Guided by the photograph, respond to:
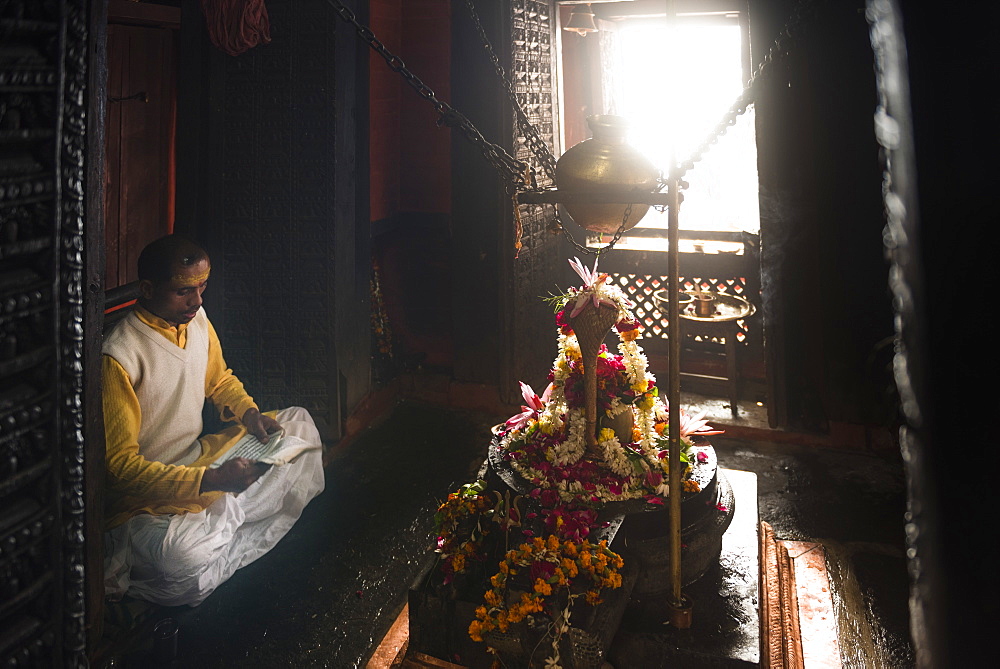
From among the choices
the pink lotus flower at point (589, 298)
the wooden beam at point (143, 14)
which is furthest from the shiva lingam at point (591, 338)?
the wooden beam at point (143, 14)

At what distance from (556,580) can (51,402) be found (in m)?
2.83

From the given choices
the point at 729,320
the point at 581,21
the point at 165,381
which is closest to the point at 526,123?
the point at 165,381

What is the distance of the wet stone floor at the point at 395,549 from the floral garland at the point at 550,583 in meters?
1.00

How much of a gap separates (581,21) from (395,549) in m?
5.56

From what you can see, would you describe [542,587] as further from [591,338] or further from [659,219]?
[659,219]

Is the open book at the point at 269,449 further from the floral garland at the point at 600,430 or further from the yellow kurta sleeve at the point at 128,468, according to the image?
the floral garland at the point at 600,430

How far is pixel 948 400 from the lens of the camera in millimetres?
456

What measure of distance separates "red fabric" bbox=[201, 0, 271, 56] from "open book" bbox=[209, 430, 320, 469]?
109 inches

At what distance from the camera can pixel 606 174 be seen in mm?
3064

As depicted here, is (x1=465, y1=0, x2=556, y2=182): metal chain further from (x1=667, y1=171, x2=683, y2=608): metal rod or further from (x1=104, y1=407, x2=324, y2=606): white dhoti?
(x1=104, y1=407, x2=324, y2=606): white dhoti

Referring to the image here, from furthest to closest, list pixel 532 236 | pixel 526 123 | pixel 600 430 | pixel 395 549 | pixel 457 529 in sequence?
pixel 532 236 < pixel 395 549 < pixel 600 430 < pixel 457 529 < pixel 526 123

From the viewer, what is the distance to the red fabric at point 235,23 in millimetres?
5277

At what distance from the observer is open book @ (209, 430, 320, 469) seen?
4.96 m

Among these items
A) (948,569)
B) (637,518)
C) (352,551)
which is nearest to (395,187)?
(352,551)
